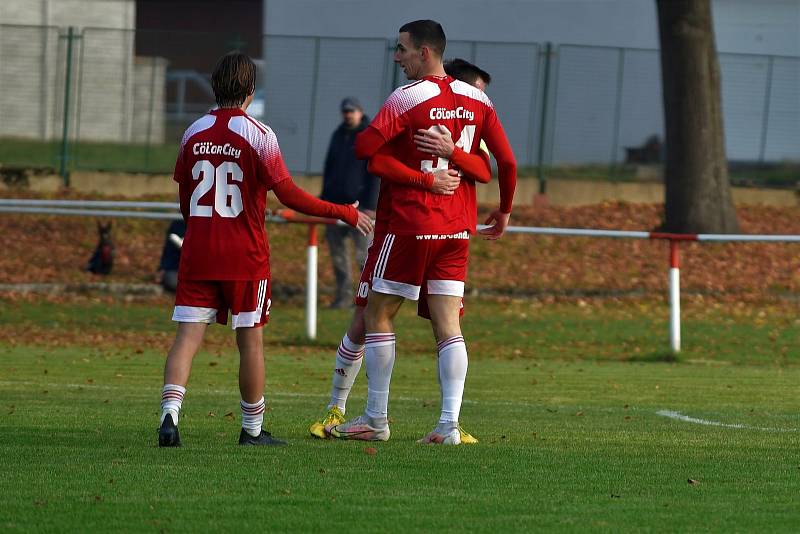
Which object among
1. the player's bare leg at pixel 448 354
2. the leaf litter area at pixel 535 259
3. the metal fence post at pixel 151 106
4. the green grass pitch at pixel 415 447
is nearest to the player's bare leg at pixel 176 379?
the green grass pitch at pixel 415 447

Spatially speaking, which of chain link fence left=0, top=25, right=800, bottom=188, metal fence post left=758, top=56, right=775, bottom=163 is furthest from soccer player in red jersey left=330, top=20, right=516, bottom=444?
metal fence post left=758, top=56, right=775, bottom=163

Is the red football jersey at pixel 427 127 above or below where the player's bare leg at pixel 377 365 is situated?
above

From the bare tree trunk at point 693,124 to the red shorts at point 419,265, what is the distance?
15362 mm

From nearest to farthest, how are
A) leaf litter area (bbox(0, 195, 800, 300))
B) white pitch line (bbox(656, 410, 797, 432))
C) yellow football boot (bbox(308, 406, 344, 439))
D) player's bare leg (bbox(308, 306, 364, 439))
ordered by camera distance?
yellow football boot (bbox(308, 406, 344, 439))
player's bare leg (bbox(308, 306, 364, 439))
white pitch line (bbox(656, 410, 797, 432))
leaf litter area (bbox(0, 195, 800, 300))

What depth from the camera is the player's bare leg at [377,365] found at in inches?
313

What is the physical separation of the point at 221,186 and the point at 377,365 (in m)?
1.33

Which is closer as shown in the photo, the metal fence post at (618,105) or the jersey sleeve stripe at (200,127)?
the jersey sleeve stripe at (200,127)

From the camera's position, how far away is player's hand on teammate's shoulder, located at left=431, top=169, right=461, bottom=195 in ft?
25.3

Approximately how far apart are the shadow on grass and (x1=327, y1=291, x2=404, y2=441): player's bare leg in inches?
280

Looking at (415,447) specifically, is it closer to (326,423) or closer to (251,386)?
(326,423)

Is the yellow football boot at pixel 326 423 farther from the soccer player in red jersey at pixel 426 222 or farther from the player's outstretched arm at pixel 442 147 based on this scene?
the player's outstretched arm at pixel 442 147

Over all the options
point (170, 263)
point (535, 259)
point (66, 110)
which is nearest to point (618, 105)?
point (535, 259)

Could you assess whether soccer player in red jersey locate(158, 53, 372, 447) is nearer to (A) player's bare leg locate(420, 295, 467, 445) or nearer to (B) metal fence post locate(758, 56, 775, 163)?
(A) player's bare leg locate(420, 295, 467, 445)

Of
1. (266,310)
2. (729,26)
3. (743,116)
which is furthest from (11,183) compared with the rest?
(266,310)
